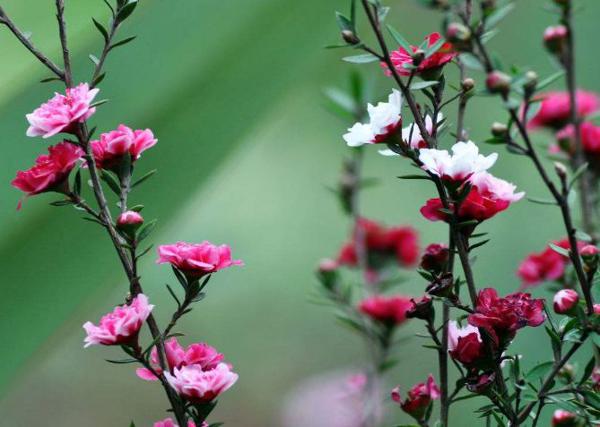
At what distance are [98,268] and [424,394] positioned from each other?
0.63m

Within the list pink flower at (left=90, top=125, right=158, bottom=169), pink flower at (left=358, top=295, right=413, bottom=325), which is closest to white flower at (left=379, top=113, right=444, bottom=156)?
pink flower at (left=90, top=125, right=158, bottom=169)

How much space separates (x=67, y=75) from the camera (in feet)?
1.40

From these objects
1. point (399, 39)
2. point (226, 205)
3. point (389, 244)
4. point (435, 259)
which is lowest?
point (226, 205)

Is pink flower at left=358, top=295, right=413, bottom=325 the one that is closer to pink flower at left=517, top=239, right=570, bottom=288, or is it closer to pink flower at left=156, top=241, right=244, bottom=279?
pink flower at left=517, top=239, right=570, bottom=288

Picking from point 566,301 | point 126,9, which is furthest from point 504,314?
point 126,9

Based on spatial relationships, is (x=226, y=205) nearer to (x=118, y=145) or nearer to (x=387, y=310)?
(x=387, y=310)

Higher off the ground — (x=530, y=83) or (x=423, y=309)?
(x=530, y=83)

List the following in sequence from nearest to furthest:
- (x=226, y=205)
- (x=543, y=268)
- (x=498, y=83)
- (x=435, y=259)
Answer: (x=498, y=83) < (x=435, y=259) < (x=543, y=268) < (x=226, y=205)

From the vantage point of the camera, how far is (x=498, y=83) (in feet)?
1.14

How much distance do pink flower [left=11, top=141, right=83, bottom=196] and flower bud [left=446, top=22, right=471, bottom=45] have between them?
0.58 feet

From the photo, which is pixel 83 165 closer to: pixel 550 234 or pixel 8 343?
pixel 8 343

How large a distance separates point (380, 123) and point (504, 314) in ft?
0.34

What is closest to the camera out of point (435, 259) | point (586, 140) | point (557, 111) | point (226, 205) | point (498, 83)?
point (498, 83)

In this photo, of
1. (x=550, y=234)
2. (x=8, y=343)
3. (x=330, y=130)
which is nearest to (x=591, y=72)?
(x=550, y=234)
